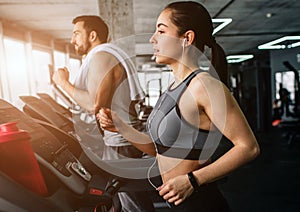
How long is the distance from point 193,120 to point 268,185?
2586mm

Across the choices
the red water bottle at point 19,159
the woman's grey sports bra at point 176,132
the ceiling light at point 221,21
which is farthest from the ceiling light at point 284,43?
the red water bottle at point 19,159

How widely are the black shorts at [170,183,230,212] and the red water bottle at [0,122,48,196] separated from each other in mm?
447

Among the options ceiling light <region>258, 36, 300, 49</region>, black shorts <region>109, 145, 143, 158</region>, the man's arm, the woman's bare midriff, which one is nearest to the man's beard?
the man's arm

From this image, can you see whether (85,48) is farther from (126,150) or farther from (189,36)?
(189,36)

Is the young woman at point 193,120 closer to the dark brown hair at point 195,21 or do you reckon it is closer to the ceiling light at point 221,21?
the dark brown hair at point 195,21

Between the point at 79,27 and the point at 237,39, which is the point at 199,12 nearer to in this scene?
the point at 79,27

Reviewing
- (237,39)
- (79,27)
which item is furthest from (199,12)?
(237,39)

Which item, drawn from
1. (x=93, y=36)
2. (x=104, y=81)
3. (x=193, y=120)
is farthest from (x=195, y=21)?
(x=93, y=36)

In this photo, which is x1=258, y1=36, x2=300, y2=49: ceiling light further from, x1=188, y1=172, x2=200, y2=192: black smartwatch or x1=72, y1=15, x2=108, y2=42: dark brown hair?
x1=188, y1=172, x2=200, y2=192: black smartwatch

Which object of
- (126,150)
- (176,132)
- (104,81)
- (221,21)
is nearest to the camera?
(176,132)

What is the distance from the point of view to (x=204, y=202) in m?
0.93

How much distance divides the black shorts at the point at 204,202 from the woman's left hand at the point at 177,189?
0.07m

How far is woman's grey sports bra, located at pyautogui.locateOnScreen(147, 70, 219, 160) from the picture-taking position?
900 mm

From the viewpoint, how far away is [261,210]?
2.46m
